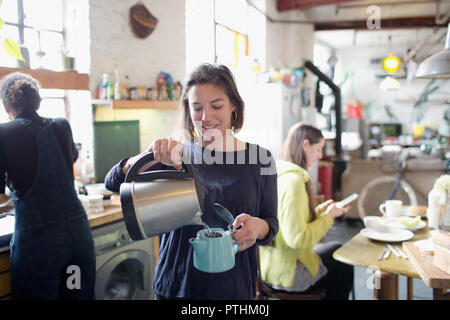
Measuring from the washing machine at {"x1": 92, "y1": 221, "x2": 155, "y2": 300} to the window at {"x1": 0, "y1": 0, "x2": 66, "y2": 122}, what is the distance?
1042 millimetres

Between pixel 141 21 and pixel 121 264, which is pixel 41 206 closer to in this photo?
pixel 121 264

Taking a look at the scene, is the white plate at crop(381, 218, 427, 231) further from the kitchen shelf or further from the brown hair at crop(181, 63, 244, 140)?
the kitchen shelf

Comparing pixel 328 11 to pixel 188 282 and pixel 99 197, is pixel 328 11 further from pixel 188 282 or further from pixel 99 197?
pixel 188 282

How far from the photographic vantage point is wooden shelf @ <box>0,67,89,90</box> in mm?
2246

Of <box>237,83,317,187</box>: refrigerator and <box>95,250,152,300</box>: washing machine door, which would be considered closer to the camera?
<box>95,250,152,300</box>: washing machine door

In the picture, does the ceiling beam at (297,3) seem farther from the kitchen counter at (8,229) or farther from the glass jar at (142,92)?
the kitchen counter at (8,229)

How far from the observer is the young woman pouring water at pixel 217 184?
3.71ft

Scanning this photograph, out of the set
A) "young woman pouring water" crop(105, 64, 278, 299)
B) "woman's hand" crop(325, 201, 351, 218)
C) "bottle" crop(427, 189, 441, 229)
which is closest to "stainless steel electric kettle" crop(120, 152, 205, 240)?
"young woman pouring water" crop(105, 64, 278, 299)

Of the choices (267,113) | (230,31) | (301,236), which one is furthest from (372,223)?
(230,31)

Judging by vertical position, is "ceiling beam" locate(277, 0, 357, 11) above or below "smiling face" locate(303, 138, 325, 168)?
above

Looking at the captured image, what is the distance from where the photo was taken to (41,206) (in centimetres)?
181

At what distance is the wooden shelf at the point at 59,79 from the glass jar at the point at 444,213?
2.11m

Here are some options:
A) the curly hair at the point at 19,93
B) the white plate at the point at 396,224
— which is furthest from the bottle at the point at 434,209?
the curly hair at the point at 19,93

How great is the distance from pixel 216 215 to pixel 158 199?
227 mm
